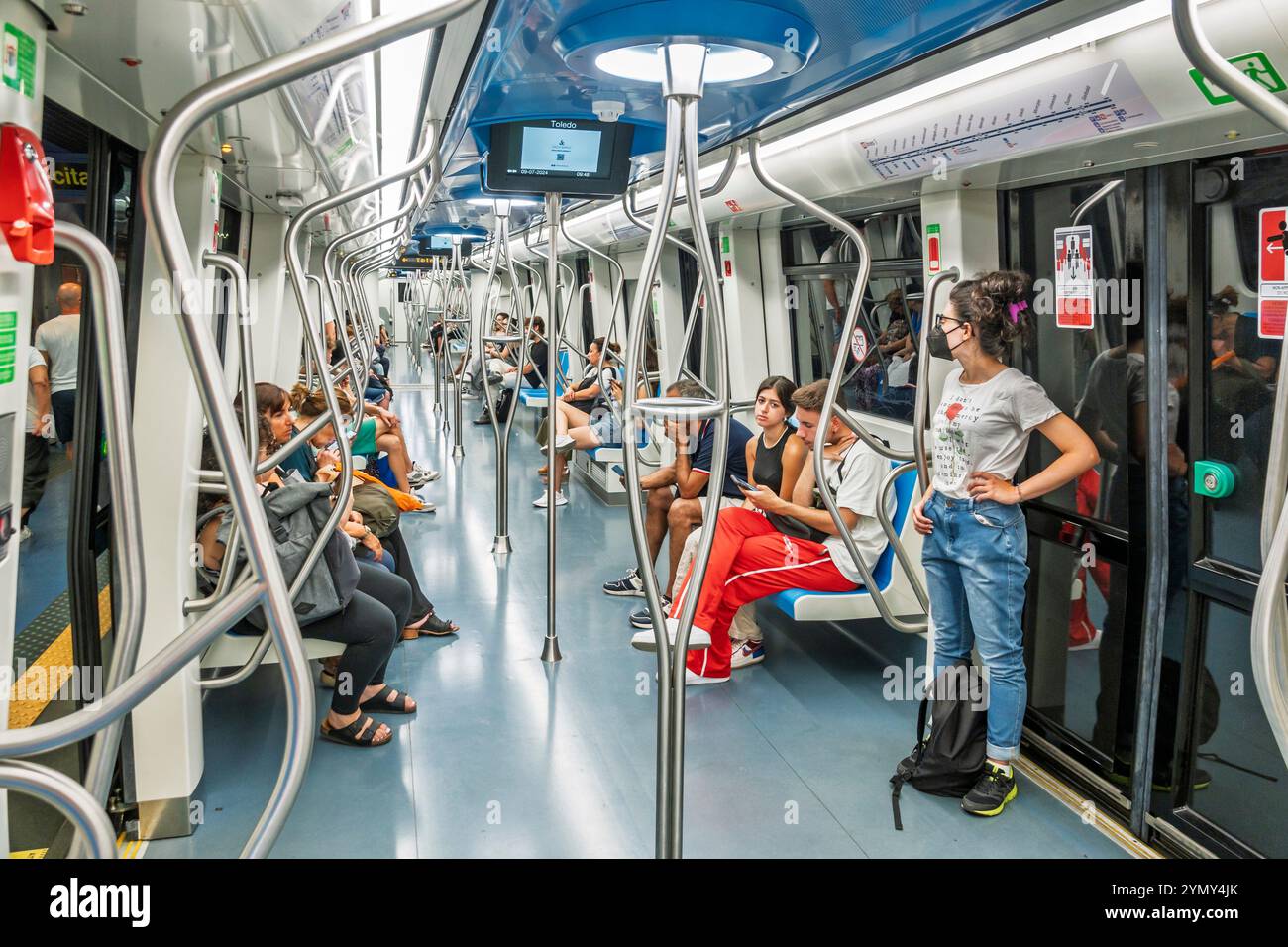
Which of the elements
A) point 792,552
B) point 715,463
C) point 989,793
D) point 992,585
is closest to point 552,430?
point 792,552

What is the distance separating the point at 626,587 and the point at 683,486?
725mm

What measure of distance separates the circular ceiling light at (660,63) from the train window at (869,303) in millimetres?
2274

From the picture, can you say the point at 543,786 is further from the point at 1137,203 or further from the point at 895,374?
the point at 895,374

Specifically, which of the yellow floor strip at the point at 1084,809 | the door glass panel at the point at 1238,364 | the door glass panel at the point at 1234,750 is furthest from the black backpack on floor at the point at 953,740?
the door glass panel at the point at 1238,364

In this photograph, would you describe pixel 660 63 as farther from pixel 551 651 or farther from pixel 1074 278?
pixel 551 651

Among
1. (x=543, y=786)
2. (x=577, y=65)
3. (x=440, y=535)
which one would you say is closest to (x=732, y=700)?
(x=543, y=786)

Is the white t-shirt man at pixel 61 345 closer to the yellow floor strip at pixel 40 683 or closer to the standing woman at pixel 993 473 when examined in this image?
the yellow floor strip at pixel 40 683

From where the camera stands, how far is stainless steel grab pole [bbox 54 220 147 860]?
1.16m

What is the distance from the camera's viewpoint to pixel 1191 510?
9.94 feet

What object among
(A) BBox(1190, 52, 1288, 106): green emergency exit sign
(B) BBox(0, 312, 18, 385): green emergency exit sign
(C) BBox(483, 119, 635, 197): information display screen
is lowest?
(B) BBox(0, 312, 18, 385): green emergency exit sign

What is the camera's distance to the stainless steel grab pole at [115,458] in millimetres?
1156

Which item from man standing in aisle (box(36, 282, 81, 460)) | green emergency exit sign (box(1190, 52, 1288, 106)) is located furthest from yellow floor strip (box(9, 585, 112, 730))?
green emergency exit sign (box(1190, 52, 1288, 106))

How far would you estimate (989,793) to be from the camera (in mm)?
3312

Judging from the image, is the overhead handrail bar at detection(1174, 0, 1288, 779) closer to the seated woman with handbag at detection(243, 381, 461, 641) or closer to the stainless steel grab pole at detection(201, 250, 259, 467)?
the stainless steel grab pole at detection(201, 250, 259, 467)
